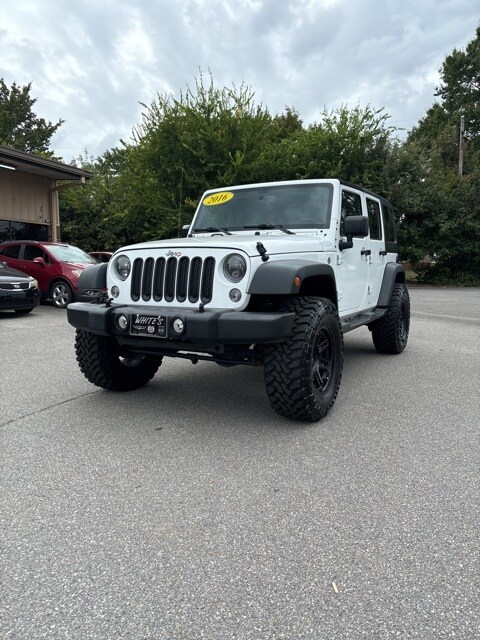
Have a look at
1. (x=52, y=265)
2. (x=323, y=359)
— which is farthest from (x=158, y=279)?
(x=52, y=265)

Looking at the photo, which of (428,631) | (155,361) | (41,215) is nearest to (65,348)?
(155,361)

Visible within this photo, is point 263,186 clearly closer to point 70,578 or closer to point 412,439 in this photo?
point 412,439

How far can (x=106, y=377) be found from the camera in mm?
4410

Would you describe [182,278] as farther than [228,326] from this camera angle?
Yes

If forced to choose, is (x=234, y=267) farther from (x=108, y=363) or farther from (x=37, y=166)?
(x=37, y=166)

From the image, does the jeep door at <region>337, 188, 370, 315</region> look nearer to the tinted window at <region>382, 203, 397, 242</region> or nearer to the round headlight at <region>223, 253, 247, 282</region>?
the tinted window at <region>382, 203, 397, 242</region>

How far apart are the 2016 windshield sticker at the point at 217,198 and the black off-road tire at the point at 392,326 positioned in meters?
2.44

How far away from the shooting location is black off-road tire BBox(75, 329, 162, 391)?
169 inches

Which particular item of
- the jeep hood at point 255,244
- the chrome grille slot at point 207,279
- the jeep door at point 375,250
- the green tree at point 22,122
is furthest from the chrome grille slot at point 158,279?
the green tree at point 22,122

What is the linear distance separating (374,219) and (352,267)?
128 centimetres

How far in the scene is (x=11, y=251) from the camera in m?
12.4

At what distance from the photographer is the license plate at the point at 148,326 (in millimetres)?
3508

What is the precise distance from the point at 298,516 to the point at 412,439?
1.38 m

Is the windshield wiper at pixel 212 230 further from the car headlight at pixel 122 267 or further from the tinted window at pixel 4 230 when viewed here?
the tinted window at pixel 4 230
